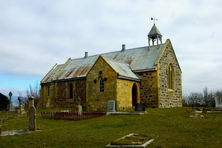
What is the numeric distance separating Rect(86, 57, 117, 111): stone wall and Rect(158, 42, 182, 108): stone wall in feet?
19.3

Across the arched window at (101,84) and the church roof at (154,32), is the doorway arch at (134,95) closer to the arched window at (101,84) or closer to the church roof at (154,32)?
the arched window at (101,84)

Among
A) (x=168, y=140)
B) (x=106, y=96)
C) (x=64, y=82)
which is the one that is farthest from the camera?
(x=64, y=82)

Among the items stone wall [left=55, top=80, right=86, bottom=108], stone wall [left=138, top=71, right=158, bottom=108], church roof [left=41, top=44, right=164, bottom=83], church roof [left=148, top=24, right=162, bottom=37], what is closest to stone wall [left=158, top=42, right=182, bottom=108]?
stone wall [left=138, top=71, right=158, bottom=108]

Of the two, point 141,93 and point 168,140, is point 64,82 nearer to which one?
point 141,93

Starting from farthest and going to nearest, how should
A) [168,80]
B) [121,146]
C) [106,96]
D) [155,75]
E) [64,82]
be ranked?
[64,82]
[168,80]
[155,75]
[106,96]
[121,146]

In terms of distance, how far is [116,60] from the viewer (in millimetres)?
28641

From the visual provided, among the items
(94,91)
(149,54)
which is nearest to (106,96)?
(94,91)

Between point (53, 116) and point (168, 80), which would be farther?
point (168, 80)

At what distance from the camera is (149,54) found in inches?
1053

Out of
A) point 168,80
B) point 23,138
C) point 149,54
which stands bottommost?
point 23,138

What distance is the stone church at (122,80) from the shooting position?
2153cm

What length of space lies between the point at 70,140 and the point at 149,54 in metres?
19.5

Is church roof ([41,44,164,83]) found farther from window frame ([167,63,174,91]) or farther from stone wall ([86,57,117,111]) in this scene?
window frame ([167,63,174,91])

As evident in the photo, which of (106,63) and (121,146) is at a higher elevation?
(106,63)
